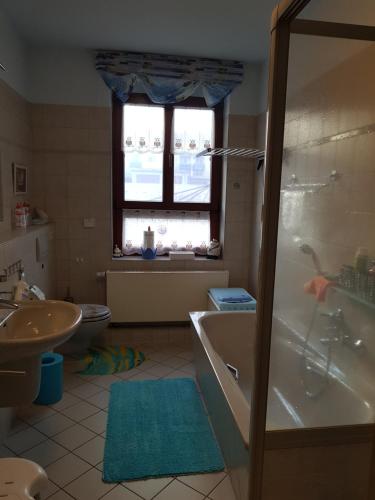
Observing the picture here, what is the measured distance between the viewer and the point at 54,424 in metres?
2.35

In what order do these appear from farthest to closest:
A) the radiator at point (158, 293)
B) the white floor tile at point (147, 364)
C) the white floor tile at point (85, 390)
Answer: the radiator at point (158, 293)
the white floor tile at point (147, 364)
the white floor tile at point (85, 390)

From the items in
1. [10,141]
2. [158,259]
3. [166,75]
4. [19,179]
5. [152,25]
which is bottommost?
[158,259]

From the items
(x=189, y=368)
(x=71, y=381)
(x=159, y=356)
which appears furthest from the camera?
(x=159, y=356)

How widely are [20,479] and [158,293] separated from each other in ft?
7.66

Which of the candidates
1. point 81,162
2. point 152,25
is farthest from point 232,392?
point 152,25

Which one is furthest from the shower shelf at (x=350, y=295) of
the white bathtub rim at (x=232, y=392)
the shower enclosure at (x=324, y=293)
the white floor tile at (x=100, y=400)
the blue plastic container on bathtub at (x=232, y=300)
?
the white floor tile at (x=100, y=400)

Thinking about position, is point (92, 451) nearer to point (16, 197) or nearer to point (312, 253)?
point (312, 253)

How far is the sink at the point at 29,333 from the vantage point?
1719 millimetres

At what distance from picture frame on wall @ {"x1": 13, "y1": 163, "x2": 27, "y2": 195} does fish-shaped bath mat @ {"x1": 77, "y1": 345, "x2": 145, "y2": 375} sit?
147 centimetres

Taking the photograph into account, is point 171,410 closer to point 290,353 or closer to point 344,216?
point 290,353

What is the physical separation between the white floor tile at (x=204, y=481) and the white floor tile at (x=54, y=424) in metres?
0.82

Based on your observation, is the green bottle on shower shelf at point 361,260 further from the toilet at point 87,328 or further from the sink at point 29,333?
the toilet at point 87,328

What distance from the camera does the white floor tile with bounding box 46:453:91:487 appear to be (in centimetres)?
192

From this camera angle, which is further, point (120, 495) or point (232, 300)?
point (232, 300)
